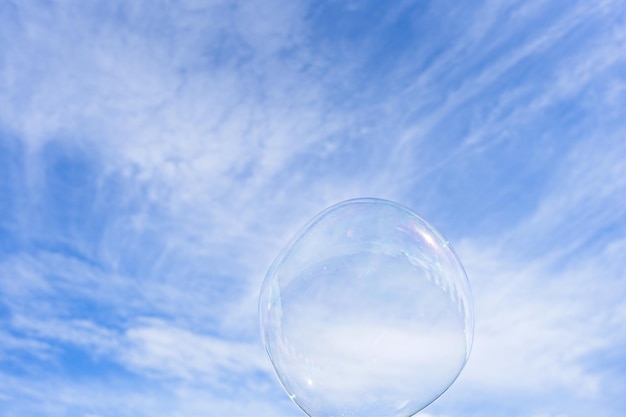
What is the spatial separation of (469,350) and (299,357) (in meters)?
2.17

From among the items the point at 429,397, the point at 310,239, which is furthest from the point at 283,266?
the point at 429,397

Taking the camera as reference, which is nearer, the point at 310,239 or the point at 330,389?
the point at 330,389

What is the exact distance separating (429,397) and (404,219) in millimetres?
2265

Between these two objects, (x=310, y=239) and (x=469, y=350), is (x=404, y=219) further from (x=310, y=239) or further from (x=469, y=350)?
(x=469, y=350)

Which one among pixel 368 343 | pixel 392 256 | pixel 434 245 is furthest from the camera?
pixel 434 245

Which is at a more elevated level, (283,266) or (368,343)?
(283,266)

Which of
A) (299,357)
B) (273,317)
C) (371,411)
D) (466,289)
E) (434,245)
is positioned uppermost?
(434,245)

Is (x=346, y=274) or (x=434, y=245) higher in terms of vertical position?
(x=434, y=245)

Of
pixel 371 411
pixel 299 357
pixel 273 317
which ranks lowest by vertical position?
pixel 371 411

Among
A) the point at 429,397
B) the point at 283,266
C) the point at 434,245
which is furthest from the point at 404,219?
the point at 429,397

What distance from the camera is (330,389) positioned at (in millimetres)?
6410

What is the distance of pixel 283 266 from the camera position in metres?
7.22

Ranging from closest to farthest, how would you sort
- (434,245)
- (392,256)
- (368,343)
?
(368,343), (392,256), (434,245)

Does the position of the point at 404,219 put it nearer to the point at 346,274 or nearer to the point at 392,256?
the point at 392,256
